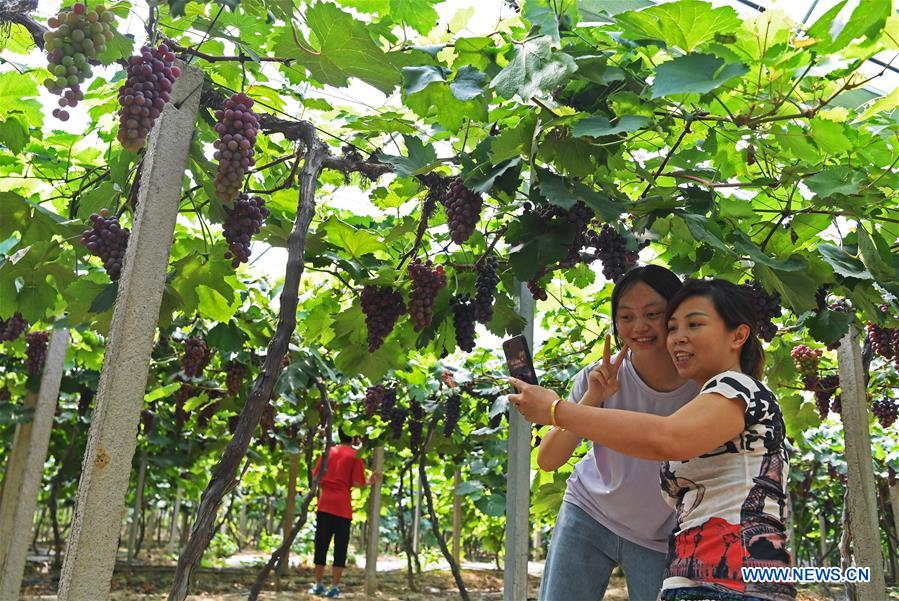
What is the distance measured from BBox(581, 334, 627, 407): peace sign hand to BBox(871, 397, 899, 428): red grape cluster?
4.63m

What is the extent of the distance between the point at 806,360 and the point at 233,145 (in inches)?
167

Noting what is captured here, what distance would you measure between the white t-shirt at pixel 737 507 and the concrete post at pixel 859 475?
2.58 m

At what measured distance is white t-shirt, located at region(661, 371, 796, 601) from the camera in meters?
1.50

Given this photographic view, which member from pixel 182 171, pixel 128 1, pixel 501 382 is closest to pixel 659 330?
pixel 182 171

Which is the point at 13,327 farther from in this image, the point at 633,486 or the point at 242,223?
the point at 633,486

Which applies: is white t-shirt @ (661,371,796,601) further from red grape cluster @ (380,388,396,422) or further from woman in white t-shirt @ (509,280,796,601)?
red grape cluster @ (380,388,396,422)

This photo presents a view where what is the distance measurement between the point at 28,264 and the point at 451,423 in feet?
12.4

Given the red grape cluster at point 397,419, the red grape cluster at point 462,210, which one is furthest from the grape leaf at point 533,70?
the red grape cluster at point 397,419

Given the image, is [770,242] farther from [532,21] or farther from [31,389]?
[31,389]

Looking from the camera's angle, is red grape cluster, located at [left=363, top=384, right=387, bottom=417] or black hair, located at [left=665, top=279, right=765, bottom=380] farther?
red grape cluster, located at [left=363, top=384, right=387, bottom=417]

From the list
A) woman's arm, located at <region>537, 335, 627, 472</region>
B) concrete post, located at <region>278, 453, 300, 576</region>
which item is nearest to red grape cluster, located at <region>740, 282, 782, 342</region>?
woman's arm, located at <region>537, 335, 627, 472</region>

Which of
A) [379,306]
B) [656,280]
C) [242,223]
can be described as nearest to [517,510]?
[379,306]

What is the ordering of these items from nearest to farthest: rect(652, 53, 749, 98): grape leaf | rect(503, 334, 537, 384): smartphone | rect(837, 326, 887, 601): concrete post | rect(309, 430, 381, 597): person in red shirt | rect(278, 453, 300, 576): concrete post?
rect(652, 53, 749, 98): grape leaf → rect(503, 334, 537, 384): smartphone → rect(837, 326, 887, 601): concrete post → rect(309, 430, 381, 597): person in red shirt → rect(278, 453, 300, 576): concrete post

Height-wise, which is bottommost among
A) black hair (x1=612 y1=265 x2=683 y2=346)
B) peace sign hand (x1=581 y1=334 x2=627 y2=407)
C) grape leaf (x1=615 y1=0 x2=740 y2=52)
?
peace sign hand (x1=581 y1=334 x2=627 y2=407)
